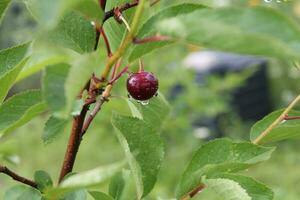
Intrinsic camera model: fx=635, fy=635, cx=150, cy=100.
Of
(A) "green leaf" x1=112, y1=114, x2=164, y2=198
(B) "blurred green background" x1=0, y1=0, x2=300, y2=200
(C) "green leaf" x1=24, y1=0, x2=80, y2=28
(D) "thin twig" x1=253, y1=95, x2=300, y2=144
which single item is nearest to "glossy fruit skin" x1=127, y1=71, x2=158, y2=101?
(A) "green leaf" x1=112, y1=114, x2=164, y2=198

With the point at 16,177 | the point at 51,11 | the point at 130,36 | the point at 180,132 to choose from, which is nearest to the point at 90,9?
the point at 130,36

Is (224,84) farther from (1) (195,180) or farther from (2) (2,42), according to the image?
(2) (2,42)

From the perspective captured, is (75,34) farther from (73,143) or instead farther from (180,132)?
(180,132)

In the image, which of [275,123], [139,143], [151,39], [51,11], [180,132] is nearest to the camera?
Result: [51,11]

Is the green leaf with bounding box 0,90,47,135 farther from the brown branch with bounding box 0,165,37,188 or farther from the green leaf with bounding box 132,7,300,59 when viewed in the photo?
the green leaf with bounding box 132,7,300,59

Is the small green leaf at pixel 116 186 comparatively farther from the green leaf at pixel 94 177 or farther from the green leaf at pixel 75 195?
the green leaf at pixel 94 177

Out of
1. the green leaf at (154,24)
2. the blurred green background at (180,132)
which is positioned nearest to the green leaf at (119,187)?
the green leaf at (154,24)
